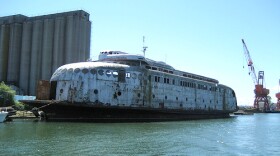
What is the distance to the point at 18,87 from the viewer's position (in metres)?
87.5

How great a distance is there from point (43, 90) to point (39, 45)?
51.4 metres

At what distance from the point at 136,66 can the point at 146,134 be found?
16013 millimetres

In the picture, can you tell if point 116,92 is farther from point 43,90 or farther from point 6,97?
point 6,97

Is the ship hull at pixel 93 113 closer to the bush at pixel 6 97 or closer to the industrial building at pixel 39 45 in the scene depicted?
the bush at pixel 6 97

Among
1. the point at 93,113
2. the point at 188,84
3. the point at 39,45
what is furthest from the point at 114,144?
the point at 39,45

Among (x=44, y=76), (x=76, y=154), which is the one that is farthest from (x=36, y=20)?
(x=76, y=154)

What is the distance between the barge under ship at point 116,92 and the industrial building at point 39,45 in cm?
3751

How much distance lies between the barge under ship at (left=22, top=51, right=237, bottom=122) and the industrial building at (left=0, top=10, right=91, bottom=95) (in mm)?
37514

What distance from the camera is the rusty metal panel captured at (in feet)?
128

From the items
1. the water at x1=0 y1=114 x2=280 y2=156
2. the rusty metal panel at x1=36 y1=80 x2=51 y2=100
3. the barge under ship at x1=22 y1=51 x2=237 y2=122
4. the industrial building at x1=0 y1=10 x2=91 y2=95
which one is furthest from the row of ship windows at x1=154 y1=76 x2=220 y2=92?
the industrial building at x1=0 y1=10 x2=91 y2=95

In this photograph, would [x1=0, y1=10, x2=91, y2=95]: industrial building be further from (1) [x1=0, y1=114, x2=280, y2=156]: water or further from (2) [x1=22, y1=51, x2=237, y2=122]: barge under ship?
(1) [x1=0, y1=114, x2=280, y2=156]: water

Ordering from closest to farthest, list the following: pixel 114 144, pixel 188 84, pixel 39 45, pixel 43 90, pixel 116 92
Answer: pixel 114 144, pixel 43 90, pixel 116 92, pixel 188 84, pixel 39 45

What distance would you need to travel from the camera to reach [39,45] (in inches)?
3447

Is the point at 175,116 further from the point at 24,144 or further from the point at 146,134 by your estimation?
the point at 24,144
